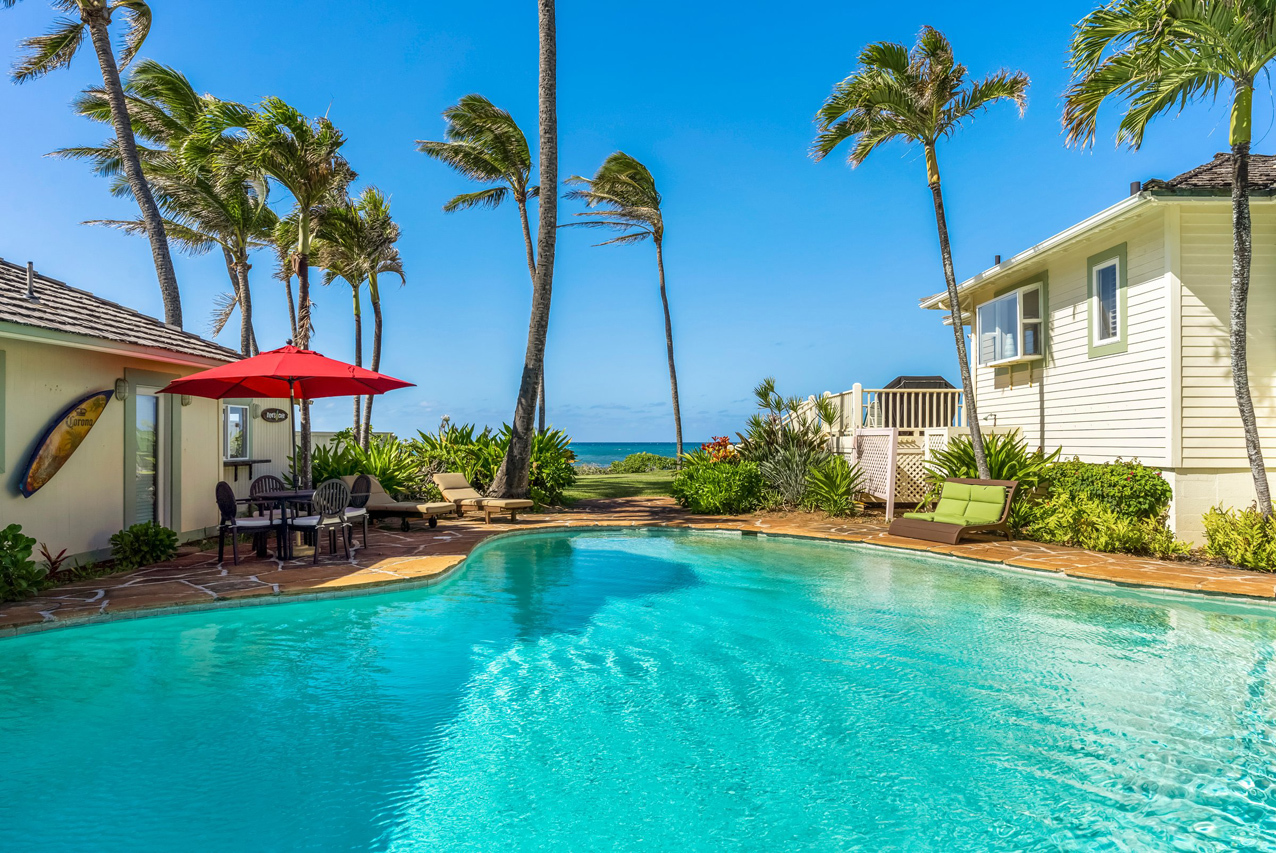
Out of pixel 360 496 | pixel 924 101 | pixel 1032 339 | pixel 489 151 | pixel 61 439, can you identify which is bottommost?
pixel 360 496

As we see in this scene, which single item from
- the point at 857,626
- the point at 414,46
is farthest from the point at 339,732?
the point at 414,46

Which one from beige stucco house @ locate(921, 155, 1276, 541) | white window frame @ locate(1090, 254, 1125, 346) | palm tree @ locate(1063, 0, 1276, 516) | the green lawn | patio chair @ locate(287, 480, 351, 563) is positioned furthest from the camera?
the green lawn

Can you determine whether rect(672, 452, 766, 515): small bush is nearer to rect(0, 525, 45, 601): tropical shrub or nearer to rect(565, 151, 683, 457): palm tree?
rect(565, 151, 683, 457): palm tree

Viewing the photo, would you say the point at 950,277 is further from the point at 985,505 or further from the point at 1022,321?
the point at 985,505

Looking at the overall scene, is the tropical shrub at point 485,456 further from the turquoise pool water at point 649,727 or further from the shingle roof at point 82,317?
the turquoise pool water at point 649,727

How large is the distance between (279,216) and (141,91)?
5736 mm

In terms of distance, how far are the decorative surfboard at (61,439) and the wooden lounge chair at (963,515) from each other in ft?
38.9

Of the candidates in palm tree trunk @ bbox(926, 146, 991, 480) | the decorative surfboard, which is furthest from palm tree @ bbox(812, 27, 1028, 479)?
the decorative surfboard

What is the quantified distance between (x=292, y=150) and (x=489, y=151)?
8.17m

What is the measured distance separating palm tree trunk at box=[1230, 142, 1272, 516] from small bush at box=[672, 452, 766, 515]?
8.35 meters

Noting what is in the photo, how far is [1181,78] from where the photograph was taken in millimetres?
8812

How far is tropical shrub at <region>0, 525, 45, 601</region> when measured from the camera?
6.84m

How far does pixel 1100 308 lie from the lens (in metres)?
11.8

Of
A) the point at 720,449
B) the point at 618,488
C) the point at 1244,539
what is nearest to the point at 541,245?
the point at 720,449
